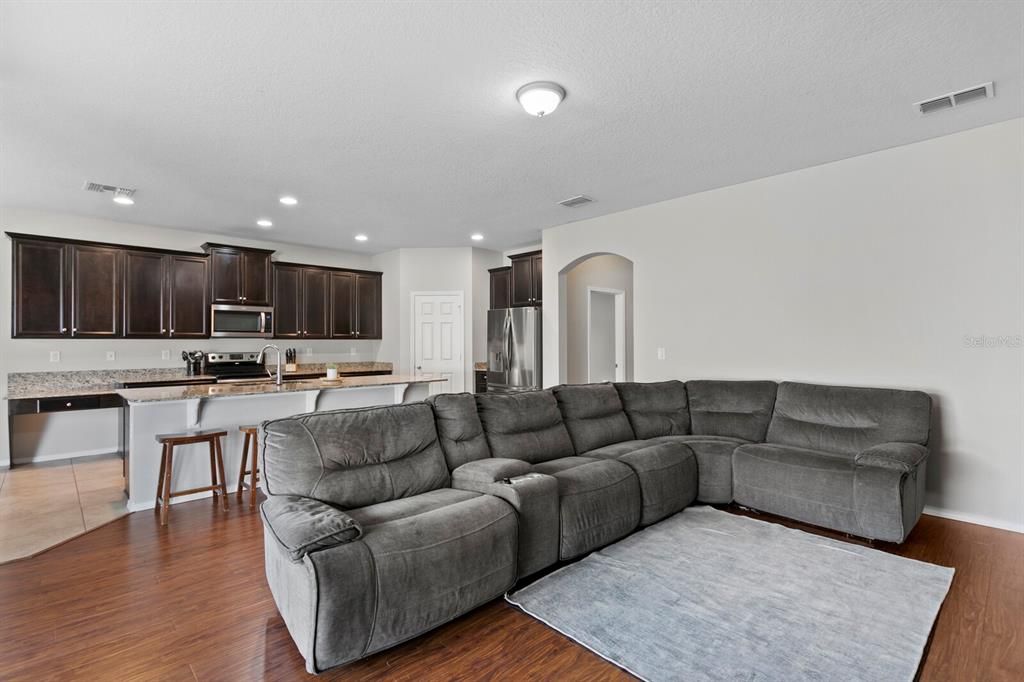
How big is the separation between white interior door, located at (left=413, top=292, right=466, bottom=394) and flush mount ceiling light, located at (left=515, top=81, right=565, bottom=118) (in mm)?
4779

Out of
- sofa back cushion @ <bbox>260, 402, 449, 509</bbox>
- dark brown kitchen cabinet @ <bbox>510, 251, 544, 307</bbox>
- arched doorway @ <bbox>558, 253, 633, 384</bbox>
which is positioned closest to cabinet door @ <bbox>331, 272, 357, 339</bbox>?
dark brown kitchen cabinet @ <bbox>510, 251, 544, 307</bbox>

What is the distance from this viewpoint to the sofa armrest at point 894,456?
116 inches

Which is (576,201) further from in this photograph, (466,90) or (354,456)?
(354,456)

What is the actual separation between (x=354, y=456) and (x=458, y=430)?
69 cm

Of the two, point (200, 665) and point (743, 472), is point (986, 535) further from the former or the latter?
point (200, 665)

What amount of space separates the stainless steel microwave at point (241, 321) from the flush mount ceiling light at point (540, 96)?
17.0 feet

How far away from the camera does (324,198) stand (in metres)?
4.95

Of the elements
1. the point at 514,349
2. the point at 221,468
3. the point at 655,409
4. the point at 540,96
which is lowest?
the point at 221,468

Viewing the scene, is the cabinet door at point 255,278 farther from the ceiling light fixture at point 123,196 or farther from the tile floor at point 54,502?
the tile floor at point 54,502

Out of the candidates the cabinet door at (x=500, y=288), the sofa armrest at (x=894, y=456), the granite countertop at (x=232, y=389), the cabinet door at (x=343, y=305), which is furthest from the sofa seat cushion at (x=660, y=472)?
the cabinet door at (x=343, y=305)

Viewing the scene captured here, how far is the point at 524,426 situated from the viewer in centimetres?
340

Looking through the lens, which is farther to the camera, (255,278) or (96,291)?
(255,278)

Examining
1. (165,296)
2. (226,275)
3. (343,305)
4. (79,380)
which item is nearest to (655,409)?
(343,305)

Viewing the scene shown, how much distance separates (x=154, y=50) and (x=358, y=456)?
88.2 inches
